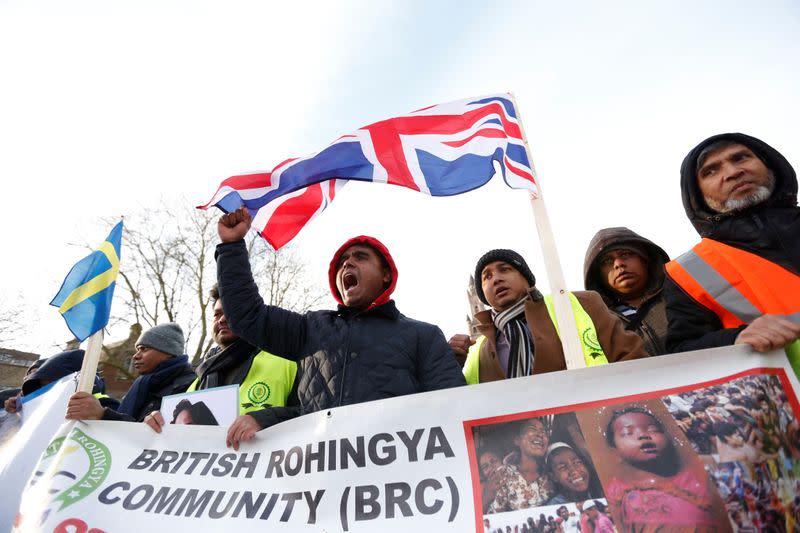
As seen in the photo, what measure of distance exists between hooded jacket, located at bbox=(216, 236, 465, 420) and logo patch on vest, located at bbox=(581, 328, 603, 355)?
2.57ft

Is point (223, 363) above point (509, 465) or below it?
above

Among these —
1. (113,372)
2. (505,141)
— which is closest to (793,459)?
(505,141)

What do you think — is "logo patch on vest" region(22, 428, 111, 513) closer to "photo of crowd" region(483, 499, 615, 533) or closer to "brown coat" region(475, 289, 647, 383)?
"photo of crowd" region(483, 499, 615, 533)

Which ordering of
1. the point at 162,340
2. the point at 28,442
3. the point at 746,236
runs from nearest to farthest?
the point at 746,236, the point at 28,442, the point at 162,340

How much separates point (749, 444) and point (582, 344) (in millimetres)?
1135

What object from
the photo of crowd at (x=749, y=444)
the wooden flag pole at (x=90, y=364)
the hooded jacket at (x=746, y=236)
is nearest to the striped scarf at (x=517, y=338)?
the hooded jacket at (x=746, y=236)

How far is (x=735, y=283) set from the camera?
6.22 ft

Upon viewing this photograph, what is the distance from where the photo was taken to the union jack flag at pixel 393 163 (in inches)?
108

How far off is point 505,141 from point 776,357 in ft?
5.92

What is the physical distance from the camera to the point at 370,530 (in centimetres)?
141

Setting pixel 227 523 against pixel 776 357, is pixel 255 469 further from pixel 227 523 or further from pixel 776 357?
pixel 776 357

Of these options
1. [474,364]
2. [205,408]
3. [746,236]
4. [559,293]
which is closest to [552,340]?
[474,364]

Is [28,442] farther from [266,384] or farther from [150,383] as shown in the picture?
[266,384]

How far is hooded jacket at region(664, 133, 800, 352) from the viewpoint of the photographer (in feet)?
6.15
